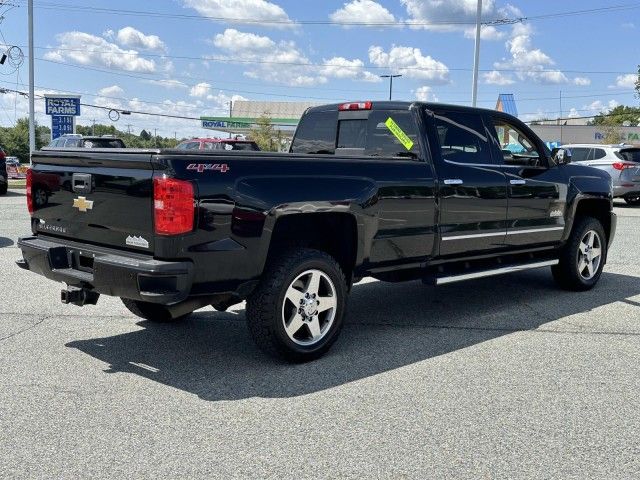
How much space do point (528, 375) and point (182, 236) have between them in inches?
98.5

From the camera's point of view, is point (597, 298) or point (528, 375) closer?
point (528, 375)

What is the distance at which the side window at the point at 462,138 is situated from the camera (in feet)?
19.5

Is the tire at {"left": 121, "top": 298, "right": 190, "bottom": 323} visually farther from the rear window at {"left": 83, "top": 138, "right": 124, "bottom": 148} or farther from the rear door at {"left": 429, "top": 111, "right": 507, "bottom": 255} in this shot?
the rear window at {"left": 83, "top": 138, "right": 124, "bottom": 148}

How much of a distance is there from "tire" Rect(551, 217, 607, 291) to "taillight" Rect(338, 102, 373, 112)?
2.86 metres

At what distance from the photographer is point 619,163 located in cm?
1911

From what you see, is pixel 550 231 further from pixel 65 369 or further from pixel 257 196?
pixel 65 369

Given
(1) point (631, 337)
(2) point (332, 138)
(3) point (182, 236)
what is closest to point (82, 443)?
(3) point (182, 236)

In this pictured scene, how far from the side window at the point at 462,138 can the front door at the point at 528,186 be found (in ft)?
0.64

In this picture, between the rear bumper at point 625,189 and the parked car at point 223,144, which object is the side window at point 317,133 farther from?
the rear bumper at point 625,189

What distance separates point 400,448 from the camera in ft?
11.4

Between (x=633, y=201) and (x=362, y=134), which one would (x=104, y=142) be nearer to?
(x=633, y=201)

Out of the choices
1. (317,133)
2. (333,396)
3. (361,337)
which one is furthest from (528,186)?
(333,396)

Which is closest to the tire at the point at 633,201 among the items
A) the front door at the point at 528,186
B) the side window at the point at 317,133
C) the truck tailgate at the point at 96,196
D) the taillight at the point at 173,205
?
the front door at the point at 528,186

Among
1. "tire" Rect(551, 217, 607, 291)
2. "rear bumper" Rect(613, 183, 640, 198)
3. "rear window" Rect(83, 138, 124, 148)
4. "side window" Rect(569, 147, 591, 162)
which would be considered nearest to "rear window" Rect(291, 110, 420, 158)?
"tire" Rect(551, 217, 607, 291)
